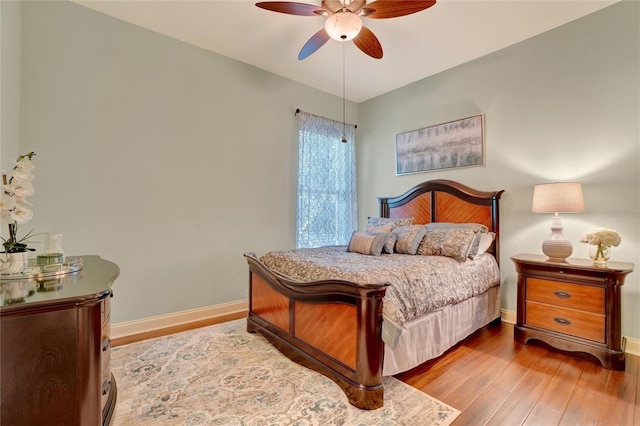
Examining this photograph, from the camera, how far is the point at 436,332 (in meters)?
2.24

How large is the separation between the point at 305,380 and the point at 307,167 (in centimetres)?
275

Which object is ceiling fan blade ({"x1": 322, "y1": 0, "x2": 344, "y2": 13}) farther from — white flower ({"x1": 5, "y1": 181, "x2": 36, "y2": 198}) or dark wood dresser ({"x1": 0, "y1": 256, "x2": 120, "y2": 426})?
dark wood dresser ({"x1": 0, "y1": 256, "x2": 120, "y2": 426})

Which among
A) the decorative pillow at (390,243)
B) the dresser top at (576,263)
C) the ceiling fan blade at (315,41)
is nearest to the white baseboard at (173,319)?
the decorative pillow at (390,243)

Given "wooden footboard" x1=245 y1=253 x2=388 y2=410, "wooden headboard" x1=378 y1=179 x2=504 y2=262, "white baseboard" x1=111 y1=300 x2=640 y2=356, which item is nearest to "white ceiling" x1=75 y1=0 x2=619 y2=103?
"wooden headboard" x1=378 y1=179 x2=504 y2=262

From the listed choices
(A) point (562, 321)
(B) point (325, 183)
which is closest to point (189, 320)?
(B) point (325, 183)

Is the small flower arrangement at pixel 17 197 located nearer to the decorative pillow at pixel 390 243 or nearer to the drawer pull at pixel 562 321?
the decorative pillow at pixel 390 243

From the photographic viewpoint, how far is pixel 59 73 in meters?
2.53

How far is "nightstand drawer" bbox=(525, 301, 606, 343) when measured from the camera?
2.27 m

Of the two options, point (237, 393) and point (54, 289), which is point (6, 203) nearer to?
point (54, 289)

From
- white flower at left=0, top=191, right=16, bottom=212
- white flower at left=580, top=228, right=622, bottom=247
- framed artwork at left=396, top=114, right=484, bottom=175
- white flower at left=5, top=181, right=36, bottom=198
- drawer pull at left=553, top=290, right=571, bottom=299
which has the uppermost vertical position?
framed artwork at left=396, top=114, right=484, bottom=175

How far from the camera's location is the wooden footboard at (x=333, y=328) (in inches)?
67.4

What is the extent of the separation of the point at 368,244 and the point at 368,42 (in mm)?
1866

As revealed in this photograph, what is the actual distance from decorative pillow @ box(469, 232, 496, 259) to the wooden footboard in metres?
1.71

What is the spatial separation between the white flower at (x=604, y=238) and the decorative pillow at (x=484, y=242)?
80cm
